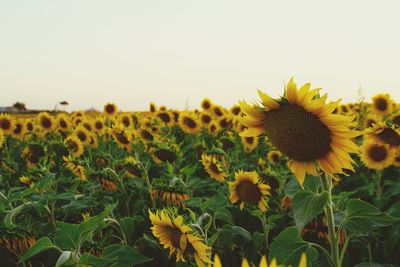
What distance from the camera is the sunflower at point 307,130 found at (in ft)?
6.02

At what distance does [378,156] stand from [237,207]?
174 cm

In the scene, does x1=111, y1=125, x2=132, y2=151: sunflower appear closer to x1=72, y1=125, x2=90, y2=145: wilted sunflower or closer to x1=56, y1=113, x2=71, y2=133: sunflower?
x1=72, y1=125, x2=90, y2=145: wilted sunflower

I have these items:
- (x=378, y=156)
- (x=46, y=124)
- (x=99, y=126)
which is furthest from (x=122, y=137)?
(x=46, y=124)

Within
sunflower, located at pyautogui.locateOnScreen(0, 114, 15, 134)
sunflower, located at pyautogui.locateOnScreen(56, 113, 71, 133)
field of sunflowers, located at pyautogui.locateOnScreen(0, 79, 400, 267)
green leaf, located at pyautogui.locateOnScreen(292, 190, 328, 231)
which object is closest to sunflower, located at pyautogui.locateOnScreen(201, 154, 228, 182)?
field of sunflowers, located at pyautogui.locateOnScreen(0, 79, 400, 267)

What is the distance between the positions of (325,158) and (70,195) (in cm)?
193

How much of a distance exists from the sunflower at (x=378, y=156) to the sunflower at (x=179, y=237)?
2837 millimetres

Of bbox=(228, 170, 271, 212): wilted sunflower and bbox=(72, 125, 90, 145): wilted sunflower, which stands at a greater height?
bbox=(72, 125, 90, 145): wilted sunflower

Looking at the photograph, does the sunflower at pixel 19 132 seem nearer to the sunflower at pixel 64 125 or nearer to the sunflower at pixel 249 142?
the sunflower at pixel 64 125

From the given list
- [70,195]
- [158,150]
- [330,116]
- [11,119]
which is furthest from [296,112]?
[11,119]

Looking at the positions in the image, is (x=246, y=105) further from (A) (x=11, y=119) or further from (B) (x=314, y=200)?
(A) (x=11, y=119)

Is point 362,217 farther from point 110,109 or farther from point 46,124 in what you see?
point 110,109

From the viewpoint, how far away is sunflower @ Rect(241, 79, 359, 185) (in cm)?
183

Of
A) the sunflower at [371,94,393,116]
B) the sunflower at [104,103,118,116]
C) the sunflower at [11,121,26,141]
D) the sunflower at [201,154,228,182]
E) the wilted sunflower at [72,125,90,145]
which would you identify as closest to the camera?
the sunflower at [201,154,228,182]

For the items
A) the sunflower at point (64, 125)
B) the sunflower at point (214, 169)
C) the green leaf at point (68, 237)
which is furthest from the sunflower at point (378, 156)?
the sunflower at point (64, 125)
